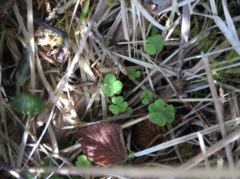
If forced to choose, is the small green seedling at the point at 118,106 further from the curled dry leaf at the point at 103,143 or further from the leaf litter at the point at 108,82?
the curled dry leaf at the point at 103,143

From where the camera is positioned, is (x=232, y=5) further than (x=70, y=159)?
No

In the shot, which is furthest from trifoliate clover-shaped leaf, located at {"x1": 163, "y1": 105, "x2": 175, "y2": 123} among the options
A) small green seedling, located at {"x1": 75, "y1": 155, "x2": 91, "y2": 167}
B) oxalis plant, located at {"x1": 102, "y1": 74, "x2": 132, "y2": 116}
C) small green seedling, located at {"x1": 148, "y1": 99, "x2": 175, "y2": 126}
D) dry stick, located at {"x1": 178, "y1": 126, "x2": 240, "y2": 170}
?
small green seedling, located at {"x1": 75, "y1": 155, "x2": 91, "y2": 167}

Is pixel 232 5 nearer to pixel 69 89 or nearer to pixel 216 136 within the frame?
pixel 216 136

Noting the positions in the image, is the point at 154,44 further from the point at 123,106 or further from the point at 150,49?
the point at 123,106

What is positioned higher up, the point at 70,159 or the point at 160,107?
the point at 160,107

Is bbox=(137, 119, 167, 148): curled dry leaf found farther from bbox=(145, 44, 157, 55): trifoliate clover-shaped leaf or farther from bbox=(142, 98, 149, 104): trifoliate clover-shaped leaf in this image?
bbox=(145, 44, 157, 55): trifoliate clover-shaped leaf

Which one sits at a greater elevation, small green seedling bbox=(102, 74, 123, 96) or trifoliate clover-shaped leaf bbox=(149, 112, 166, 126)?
small green seedling bbox=(102, 74, 123, 96)

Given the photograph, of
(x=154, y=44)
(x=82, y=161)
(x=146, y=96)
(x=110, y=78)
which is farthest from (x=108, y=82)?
(x=82, y=161)

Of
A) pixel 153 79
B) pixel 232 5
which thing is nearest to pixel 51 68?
pixel 153 79
